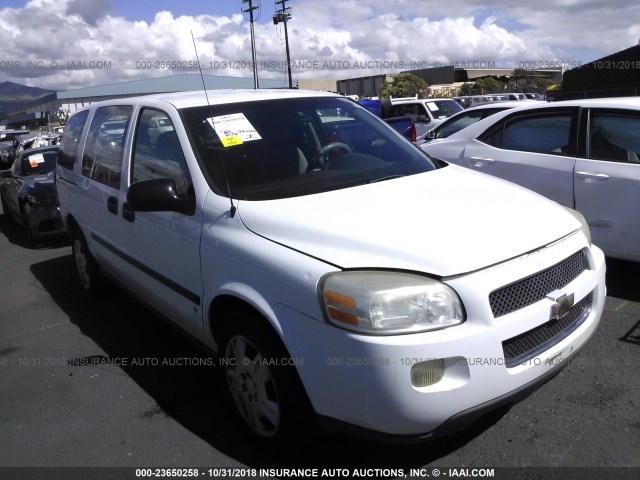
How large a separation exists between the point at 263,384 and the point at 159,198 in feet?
3.70

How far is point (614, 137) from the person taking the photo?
4.78 meters

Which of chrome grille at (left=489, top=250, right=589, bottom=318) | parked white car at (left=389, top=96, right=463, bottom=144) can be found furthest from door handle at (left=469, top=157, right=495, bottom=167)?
parked white car at (left=389, top=96, right=463, bottom=144)

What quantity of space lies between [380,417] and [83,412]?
6.86 feet

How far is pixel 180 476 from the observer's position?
2.80 metres

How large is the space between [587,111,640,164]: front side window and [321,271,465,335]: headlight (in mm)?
3228

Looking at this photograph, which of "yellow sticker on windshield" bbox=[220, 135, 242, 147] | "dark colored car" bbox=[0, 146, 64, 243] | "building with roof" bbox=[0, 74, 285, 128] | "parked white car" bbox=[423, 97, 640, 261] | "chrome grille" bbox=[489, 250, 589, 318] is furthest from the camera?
"building with roof" bbox=[0, 74, 285, 128]

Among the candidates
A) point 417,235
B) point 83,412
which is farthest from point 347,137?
point 83,412

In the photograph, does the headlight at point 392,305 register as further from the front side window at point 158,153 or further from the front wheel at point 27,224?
the front wheel at point 27,224

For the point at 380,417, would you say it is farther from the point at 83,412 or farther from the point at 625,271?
the point at 625,271

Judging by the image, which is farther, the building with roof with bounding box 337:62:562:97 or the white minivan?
the building with roof with bounding box 337:62:562:97

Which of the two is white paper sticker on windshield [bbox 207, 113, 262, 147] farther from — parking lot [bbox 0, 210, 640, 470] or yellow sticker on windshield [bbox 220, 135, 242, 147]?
parking lot [bbox 0, 210, 640, 470]

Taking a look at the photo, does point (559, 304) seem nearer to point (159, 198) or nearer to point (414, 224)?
point (414, 224)

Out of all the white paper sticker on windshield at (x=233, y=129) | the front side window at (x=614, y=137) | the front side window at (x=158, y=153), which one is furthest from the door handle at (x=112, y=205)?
the front side window at (x=614, y=137)

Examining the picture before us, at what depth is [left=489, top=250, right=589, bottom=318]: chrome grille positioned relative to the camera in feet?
7.69
